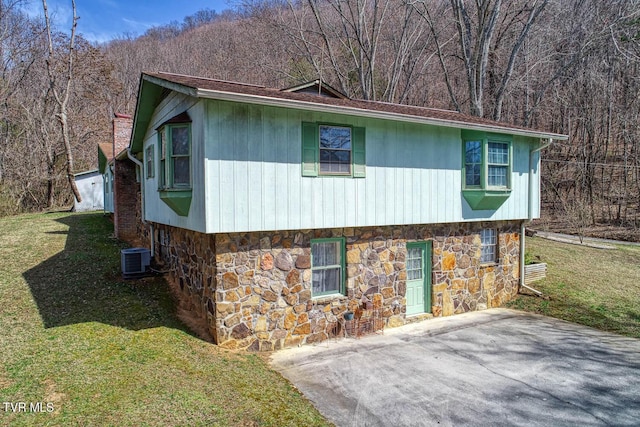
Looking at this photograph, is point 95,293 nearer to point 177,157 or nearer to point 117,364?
point 117,364

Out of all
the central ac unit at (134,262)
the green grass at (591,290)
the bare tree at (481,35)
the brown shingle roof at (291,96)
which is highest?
the bare tree at (481,35)

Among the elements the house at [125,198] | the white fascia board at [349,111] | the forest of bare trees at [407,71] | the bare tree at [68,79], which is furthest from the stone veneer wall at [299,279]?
the bare tree at [68,79]

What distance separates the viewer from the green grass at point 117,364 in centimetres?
485

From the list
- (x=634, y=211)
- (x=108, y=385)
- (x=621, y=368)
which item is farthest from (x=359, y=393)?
(x=634, y=211)

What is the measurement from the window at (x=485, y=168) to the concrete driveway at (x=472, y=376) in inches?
125

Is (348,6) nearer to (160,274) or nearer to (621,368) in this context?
(160,274)

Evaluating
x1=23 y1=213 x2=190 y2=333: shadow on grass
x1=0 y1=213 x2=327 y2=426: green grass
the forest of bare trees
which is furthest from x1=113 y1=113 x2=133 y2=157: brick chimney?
the forest of bare trees

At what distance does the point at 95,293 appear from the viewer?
9.07m

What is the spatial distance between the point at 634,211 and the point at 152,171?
2605 cm

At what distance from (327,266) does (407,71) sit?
758 inches

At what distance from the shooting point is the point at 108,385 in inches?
210

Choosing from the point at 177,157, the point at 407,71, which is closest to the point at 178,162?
the point at 177,157

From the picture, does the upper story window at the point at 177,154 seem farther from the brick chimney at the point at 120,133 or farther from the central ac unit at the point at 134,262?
the brick chimney at the point at 120,133

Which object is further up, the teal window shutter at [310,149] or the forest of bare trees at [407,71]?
the forest of bare trees at [407,71]
